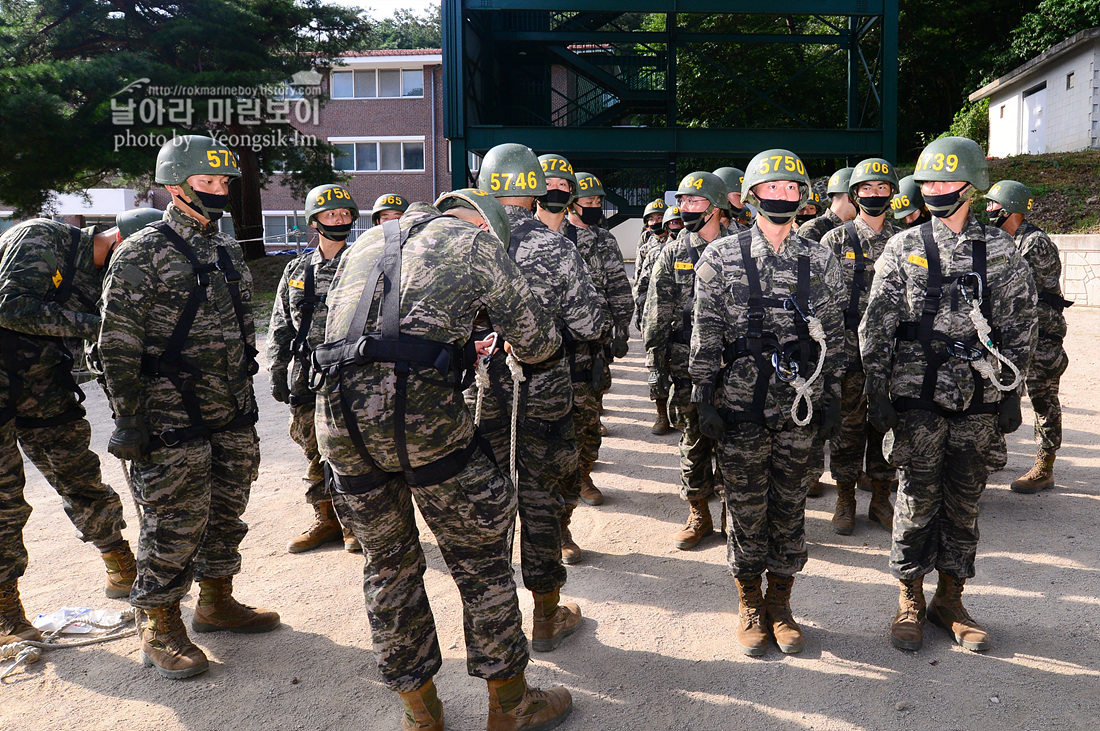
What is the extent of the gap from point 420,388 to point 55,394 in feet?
9.26

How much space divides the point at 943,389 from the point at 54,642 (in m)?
4.80

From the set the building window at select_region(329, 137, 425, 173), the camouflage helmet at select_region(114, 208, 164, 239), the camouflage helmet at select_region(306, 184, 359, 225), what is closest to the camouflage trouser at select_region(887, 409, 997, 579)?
the camouflage helmet at select_region(306, 184, 359, 225)

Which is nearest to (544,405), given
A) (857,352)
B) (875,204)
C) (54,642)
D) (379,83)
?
(857,352)

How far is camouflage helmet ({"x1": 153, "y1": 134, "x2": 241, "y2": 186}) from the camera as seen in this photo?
12.7 feet

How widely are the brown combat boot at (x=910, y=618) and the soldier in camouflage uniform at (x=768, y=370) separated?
0.50 meters

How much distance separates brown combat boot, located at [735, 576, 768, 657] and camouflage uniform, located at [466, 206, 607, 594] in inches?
37.2

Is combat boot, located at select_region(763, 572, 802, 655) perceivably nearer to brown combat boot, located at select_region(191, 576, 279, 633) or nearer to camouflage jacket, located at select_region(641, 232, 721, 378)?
camouflage jacket, located at select_region(641, 232, 721, 378)

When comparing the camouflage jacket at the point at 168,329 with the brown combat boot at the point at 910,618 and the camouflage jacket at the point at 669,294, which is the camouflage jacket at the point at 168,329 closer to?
the camouflage jacket at the point at 669,294

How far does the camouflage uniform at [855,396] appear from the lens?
5.44 m

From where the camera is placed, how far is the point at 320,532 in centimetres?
533

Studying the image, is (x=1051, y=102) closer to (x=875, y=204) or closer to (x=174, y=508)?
(x=875, y=204)

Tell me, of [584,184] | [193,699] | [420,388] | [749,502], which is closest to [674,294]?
[584,184]

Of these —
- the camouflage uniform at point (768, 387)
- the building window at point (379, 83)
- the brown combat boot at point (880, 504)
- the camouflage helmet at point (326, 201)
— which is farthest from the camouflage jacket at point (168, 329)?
the building window at point (379, 83)

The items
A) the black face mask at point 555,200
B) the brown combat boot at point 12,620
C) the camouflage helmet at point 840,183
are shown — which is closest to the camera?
the brown combat boot at point 12,620
